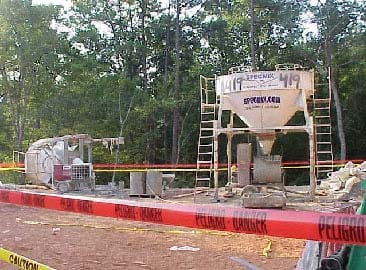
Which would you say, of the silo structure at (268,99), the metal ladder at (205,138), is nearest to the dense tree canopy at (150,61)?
the metal ladder at (205,138)

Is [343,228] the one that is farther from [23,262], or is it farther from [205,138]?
[205,138]

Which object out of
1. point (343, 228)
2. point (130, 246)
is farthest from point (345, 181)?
point (343, 228)

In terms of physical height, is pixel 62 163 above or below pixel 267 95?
below

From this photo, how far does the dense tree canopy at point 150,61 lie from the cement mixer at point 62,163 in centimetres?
1053

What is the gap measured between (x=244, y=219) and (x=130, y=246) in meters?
6.08

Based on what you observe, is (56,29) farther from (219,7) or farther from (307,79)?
(307,79)

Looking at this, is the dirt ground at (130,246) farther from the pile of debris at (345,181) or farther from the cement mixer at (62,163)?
the cement mixer at (62,163)

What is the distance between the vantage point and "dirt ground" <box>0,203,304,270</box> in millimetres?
7035

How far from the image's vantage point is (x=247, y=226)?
2543 mm

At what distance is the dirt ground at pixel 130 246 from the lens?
23.1 feet

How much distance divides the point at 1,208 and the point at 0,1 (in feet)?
63.0

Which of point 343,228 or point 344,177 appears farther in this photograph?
point 344,177

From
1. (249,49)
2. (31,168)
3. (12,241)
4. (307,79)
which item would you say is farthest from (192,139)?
(12,241)

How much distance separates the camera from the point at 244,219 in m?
A: 2.55
